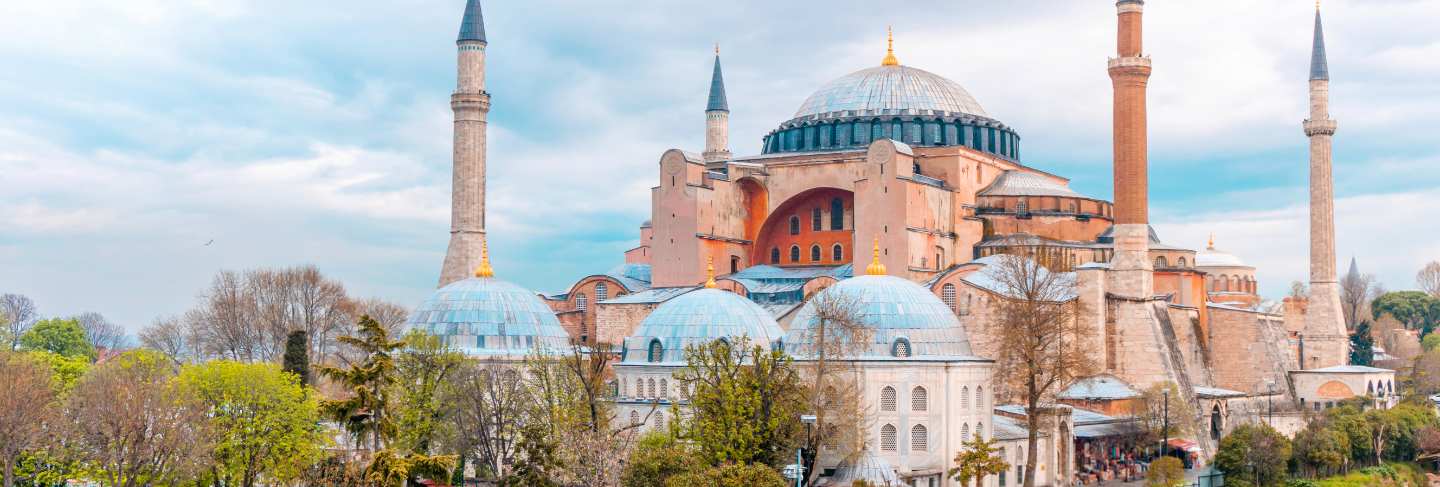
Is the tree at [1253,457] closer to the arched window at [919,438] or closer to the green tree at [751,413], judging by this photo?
the arched window at [919,438]

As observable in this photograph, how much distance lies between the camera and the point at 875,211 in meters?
37.8

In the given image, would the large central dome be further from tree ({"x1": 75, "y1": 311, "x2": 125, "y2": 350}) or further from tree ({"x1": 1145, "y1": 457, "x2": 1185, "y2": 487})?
tree ({"x1": 75, "y1": 311, "x2": 125, "y2": 350})

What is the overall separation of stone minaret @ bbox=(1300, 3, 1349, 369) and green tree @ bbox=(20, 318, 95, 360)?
36.6m

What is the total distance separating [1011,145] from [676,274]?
11.2 meters

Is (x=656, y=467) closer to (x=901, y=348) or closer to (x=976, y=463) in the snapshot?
(x=901, y=348)

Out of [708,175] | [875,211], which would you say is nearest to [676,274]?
[708,175]

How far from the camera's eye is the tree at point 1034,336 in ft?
99.7

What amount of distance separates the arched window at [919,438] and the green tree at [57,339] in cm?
3016

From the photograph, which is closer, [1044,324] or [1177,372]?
[1044,324]

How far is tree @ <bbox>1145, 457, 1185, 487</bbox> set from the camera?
31.0 metres

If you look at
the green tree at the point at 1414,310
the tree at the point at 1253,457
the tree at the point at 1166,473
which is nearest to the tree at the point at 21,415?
the tree at the point at 1166,473

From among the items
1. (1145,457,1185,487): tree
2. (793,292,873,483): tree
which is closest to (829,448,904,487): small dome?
(793,292,873,483): tree

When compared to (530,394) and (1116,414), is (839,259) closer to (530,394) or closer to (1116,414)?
(1116,414)

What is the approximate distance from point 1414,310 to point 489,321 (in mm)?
54185
